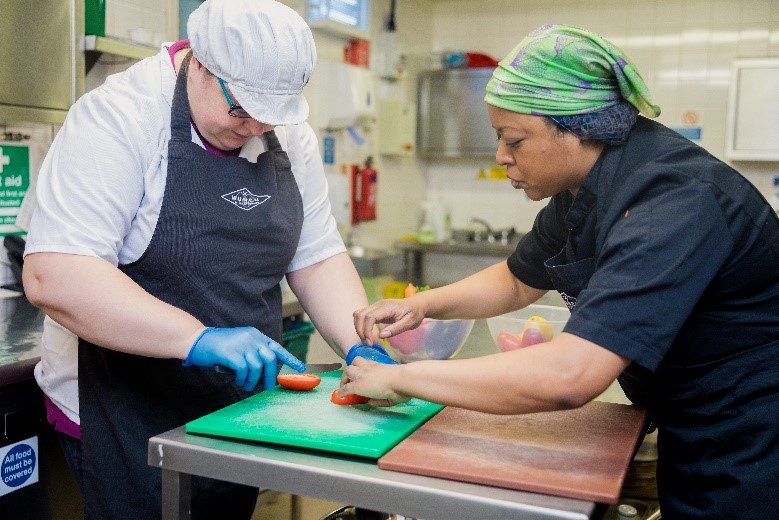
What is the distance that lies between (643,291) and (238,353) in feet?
2.33

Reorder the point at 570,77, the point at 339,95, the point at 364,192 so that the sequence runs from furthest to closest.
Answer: the point at 364,192 < the point at 339,95 < the point at 570,77

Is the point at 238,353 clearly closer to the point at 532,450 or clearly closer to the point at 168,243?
the point at 168,243

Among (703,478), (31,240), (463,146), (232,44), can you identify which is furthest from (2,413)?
(463,146)

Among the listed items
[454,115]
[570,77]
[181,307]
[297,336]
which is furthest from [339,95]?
[570,77]

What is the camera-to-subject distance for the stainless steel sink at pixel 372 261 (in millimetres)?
4746

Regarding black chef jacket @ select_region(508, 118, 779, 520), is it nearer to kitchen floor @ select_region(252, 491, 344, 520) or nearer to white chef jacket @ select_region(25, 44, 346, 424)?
white chef jacket @ select_region(25, 44, 346, 424)

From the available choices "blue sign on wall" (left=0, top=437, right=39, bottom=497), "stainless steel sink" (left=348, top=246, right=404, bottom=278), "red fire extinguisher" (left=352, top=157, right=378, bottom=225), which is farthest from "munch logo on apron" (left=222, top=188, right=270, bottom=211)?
"red fire extinguisher" (left=352, top=157, right=378, bottom=225)

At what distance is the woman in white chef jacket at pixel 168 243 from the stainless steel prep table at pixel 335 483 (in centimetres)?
22

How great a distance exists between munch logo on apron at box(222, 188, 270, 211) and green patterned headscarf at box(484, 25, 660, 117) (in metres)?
0.59

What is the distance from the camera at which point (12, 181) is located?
2850 mm

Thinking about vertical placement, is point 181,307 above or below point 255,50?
below

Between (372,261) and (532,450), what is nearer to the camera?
(532,450)

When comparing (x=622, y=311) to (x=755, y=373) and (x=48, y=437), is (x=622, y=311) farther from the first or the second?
(x=48, y=437)

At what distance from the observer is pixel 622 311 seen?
113 centimetres
